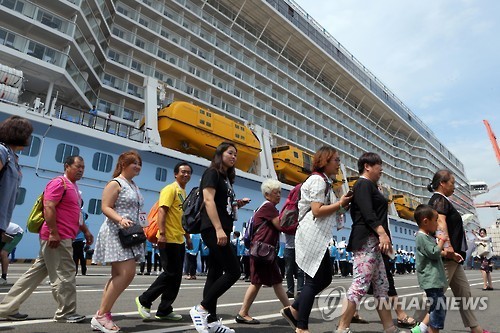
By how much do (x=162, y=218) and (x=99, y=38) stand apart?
773 inches

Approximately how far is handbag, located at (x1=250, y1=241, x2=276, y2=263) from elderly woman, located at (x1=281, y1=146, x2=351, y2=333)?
0.98 metres

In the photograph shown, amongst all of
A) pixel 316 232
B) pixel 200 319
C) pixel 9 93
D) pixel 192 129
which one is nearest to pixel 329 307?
pixel 316 232

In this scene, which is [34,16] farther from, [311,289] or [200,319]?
[311,289]

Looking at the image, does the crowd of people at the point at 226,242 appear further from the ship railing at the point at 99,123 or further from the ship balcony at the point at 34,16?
the ship balcony at the point at 34,16

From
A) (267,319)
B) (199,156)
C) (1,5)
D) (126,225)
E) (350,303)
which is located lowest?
(267,319)

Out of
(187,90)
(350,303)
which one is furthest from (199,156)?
(350,303)

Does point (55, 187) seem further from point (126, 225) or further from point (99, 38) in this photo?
point (99, 38)

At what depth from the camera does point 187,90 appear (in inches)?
936

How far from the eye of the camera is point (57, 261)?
345 cm

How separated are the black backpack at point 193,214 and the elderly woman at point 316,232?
2.96ft

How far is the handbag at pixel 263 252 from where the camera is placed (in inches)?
161

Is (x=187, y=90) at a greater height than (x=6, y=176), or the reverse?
(x=187, y=90)

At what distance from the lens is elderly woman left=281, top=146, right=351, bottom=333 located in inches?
113

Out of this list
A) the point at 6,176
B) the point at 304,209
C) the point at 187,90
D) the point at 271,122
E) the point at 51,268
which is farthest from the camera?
the point at 271,122
